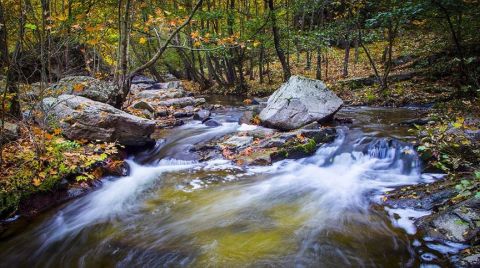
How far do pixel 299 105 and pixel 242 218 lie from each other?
5.21 m

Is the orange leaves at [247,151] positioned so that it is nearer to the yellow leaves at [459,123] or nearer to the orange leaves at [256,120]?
the orange leaves at [256,120]

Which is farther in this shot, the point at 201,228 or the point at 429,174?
the point at 429,174

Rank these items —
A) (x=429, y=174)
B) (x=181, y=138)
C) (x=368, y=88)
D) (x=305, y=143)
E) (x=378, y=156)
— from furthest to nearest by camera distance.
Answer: (x=368, y=88)
(x=181, y=138)
(x=305, y=143)
(x=378, y=156)
(x=429, y=174)

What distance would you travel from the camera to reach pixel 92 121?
7172mm

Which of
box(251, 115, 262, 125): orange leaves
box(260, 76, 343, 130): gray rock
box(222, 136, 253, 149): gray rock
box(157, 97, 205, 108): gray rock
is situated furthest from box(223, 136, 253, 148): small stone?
box(157, 97, 205, 108): gray rock

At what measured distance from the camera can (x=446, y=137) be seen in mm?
6305

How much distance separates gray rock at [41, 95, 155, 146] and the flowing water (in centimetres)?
87

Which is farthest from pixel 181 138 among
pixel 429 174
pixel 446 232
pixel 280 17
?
pixel 280 17

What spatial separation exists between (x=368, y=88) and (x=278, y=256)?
12.2 m

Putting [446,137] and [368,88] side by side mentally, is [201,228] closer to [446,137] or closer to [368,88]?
[446,137]

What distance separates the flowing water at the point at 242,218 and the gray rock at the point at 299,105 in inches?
57.8

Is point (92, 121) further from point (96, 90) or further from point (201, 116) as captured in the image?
point (201, 116)

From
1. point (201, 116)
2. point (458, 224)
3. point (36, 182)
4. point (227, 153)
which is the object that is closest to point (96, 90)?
point (201, 116)

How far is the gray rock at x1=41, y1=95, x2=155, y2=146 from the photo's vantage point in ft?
23.0
